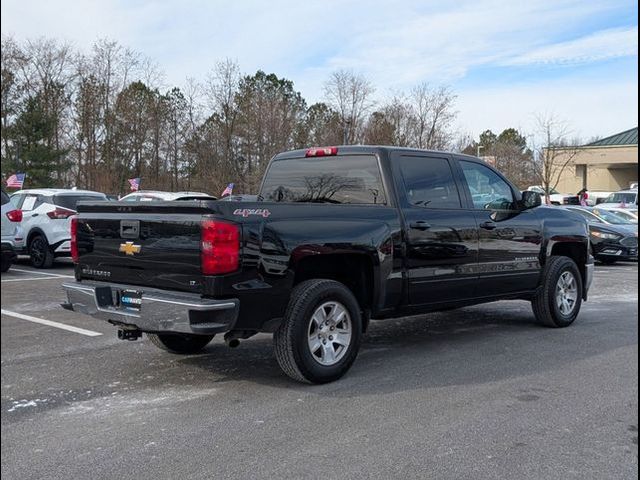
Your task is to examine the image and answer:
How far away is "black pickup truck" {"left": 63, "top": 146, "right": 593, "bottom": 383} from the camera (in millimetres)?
4645

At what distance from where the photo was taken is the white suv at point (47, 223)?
532 inches

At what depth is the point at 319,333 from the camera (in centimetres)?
519

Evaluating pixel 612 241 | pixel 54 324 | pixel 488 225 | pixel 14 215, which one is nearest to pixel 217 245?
pixel 488 225

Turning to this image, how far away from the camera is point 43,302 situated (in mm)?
9031

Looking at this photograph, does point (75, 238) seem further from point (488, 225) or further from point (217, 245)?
point (488, 225)

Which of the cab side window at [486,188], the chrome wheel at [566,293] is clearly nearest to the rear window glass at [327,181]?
the cab side window at [486,188]

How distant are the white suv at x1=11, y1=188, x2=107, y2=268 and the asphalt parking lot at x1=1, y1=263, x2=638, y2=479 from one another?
6.69 metres

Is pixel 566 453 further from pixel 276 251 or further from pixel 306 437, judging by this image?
pixel 276 251

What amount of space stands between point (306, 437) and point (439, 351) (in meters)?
2.71

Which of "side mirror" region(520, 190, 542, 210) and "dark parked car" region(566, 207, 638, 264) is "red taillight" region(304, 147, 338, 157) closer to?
"side mirror" region(520, 190, 542, 210)

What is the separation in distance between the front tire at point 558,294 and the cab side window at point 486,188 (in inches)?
40.8

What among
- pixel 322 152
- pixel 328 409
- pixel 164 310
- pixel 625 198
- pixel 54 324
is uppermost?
pixel 625 198

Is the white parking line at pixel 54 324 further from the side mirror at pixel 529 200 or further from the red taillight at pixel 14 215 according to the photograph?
the side mirror at pixel 529 200

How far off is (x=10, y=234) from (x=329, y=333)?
963 cm
